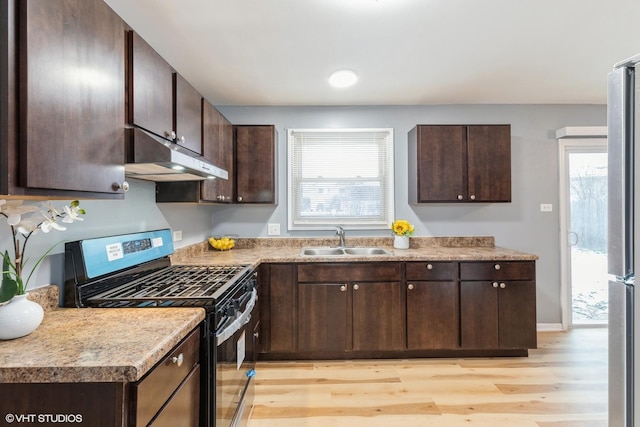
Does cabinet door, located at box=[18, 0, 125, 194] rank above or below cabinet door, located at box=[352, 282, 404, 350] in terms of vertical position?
above

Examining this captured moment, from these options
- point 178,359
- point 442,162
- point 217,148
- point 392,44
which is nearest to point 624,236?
point 178,359

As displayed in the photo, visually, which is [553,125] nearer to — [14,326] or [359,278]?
[359,278]

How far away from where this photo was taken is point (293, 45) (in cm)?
221

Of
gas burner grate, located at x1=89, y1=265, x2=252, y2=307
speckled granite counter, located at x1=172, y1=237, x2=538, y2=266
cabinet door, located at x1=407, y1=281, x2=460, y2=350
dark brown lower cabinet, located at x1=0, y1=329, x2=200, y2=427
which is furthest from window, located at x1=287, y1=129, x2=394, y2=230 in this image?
dark brown lower cabinet, located at x1=0, y1=329, x2=200, y2=427

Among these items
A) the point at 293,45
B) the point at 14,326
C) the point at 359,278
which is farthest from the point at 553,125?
the point at 14,326

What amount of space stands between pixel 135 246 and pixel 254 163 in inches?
56.2

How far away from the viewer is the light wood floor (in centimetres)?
196

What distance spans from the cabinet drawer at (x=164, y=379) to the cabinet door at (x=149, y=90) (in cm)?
100

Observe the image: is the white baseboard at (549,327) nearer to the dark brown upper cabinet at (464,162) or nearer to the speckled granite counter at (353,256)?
the speckled granite counter at (353,256)

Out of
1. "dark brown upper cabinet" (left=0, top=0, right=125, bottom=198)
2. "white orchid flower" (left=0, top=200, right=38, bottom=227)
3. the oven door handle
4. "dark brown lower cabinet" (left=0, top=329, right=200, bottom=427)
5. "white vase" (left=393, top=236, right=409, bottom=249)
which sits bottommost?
the oven door handle

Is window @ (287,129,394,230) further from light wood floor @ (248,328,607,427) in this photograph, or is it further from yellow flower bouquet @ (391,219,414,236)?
light wood floor @ (248,328,607,427)

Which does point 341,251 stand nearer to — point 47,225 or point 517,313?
point 517,313

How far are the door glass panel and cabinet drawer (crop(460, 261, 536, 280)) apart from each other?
3.76 feet

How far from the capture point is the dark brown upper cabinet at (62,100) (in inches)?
34.2
